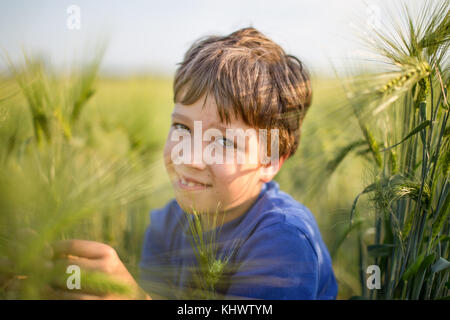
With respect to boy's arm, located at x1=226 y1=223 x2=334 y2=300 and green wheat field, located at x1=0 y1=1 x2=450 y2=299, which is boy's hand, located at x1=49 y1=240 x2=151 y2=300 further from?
boy's arm, located at x1=226 y1=223 x2=334 y2=300

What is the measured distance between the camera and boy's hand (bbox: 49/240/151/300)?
0.63 meters

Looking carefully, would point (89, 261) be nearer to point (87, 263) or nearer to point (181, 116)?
point (87, 263)

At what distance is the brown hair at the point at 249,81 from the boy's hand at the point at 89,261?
350 millimetres

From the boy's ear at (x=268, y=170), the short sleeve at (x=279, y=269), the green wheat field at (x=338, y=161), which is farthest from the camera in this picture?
the boy's ear at (x=268, y=170)

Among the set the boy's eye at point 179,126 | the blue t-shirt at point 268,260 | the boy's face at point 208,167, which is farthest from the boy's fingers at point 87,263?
the boy's eye at point 179,126

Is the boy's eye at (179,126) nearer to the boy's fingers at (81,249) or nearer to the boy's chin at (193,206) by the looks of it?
the boy's chin at (193,206)

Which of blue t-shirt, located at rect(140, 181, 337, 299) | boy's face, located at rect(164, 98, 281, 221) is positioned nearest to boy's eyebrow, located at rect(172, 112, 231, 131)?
boy's face, located at rect(164, 98, 281, 221)

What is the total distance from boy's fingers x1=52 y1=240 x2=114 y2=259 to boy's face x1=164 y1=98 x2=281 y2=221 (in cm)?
20

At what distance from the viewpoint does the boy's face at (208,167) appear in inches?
30.7

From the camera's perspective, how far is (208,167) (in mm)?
793

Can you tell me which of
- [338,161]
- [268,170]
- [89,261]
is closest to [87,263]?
[89,261]

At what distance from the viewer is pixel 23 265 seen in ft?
1.77

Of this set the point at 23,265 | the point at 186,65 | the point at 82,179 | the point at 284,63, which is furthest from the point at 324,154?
the point at 23,265
